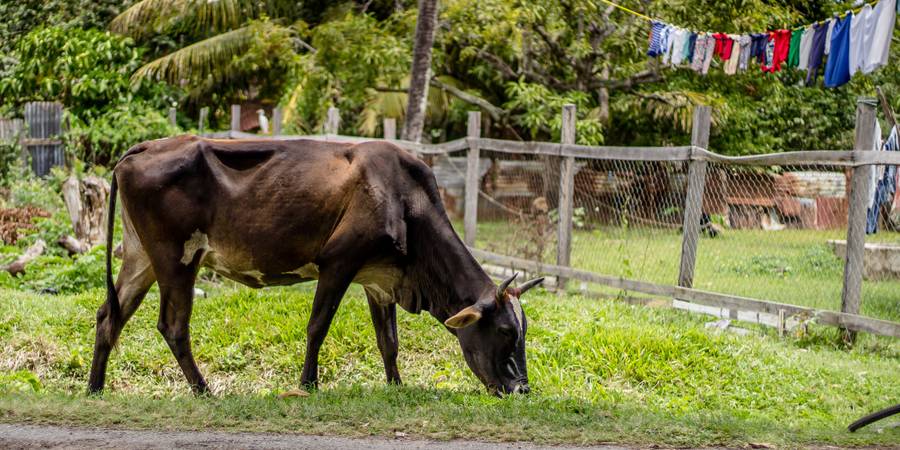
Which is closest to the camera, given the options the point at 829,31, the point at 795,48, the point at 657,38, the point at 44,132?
the point at 829,31

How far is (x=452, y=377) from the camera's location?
7.95 meters

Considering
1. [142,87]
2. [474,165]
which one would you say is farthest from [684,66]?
[142,87]

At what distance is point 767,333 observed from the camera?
30.7 feet

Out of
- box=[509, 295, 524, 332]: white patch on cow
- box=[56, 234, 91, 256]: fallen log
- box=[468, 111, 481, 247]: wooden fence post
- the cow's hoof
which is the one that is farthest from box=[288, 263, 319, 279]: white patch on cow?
box=[468, 111, 481, 247]: wooden fence post

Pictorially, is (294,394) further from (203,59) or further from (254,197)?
(203,59)

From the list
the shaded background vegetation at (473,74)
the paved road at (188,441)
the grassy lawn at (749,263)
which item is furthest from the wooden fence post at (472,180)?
the paved road at (188,441)

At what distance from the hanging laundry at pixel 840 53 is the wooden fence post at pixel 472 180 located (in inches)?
161

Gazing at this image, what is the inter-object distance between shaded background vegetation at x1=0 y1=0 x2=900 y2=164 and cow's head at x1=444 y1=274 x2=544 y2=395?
928cm

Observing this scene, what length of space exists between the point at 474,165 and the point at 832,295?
4818 mm

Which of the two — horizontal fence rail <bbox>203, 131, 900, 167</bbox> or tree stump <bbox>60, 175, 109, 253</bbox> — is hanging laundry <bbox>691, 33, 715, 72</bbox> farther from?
tree stump <bbox>60, 175, 109, 253</bbox>

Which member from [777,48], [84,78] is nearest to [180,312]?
[777,48]

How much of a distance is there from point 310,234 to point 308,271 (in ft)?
1.09

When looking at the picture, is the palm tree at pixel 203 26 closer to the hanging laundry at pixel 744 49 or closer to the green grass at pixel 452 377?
the hanging laundry at pixel 744 49

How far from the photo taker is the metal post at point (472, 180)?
40.9 ft
